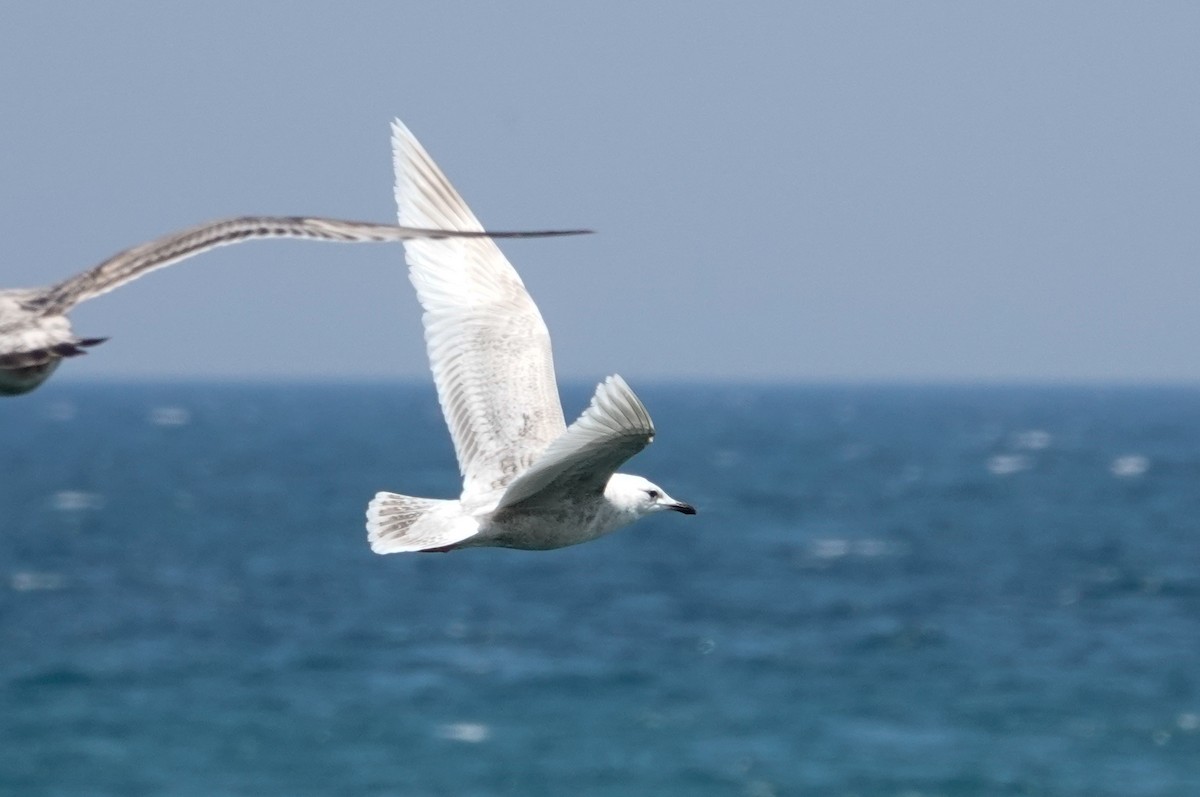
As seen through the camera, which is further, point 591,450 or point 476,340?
point 476,340

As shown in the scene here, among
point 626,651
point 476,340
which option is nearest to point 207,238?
point 476,340

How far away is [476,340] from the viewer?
9672 mm

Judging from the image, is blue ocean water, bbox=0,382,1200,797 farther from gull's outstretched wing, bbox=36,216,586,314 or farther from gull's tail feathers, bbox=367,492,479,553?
gull's outstretched wing, bbox=36,216,586,314

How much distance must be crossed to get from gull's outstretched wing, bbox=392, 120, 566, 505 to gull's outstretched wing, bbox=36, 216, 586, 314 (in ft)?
7.62

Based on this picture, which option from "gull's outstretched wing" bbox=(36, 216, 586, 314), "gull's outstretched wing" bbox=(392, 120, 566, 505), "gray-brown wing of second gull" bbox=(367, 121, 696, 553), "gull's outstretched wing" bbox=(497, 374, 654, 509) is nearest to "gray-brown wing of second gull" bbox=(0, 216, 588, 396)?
"gull's outstretched wing" bbox=(36, 216, 586, 314)

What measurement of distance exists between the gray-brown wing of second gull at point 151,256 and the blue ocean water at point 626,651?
66.5 ft

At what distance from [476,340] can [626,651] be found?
24255 millimetres

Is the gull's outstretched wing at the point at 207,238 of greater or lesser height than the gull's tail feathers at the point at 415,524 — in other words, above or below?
above

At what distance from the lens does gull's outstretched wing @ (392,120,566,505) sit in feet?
30.2

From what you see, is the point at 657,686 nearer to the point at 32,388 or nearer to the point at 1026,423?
the point at 32,388

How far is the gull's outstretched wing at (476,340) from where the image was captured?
9.20 meters

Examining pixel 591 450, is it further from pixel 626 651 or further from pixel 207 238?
pixel 626 651

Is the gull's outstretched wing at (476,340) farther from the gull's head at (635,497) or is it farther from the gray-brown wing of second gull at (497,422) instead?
the gull's head at (635,497)

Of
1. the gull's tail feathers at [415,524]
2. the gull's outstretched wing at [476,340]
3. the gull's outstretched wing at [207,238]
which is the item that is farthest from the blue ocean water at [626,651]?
the gull's outstretched wing at [207,238]
